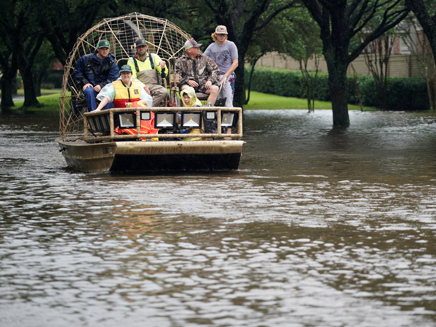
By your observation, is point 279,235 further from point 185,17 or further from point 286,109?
point 286,109

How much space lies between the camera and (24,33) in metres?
50.1

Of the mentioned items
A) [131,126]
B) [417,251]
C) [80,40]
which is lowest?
[417,251]

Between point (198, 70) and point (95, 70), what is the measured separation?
1807 millimetres

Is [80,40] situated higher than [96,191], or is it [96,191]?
[80,40]

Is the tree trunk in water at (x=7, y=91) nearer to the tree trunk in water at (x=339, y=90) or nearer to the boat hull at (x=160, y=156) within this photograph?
the tree trunk in water at (x=339, y=90)

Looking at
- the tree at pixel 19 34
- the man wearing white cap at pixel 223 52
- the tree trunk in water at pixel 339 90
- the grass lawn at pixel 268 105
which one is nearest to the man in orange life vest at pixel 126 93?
the man wearing white cap at pixel 223 52

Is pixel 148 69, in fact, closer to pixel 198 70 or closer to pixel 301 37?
pixel 198 70

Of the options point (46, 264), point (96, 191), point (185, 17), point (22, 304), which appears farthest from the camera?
point (185, 17)

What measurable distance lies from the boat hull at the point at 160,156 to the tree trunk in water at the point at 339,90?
15426 millimetres

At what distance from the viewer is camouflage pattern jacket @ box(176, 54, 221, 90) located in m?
16.4

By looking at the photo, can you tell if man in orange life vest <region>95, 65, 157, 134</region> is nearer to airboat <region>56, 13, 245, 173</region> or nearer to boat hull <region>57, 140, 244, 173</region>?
airboat <region>56, 13, 245, 173</region>

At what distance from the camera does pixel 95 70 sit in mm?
16469

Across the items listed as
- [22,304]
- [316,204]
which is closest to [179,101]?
[316,204]

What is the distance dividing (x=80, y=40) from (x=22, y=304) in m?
11.3
